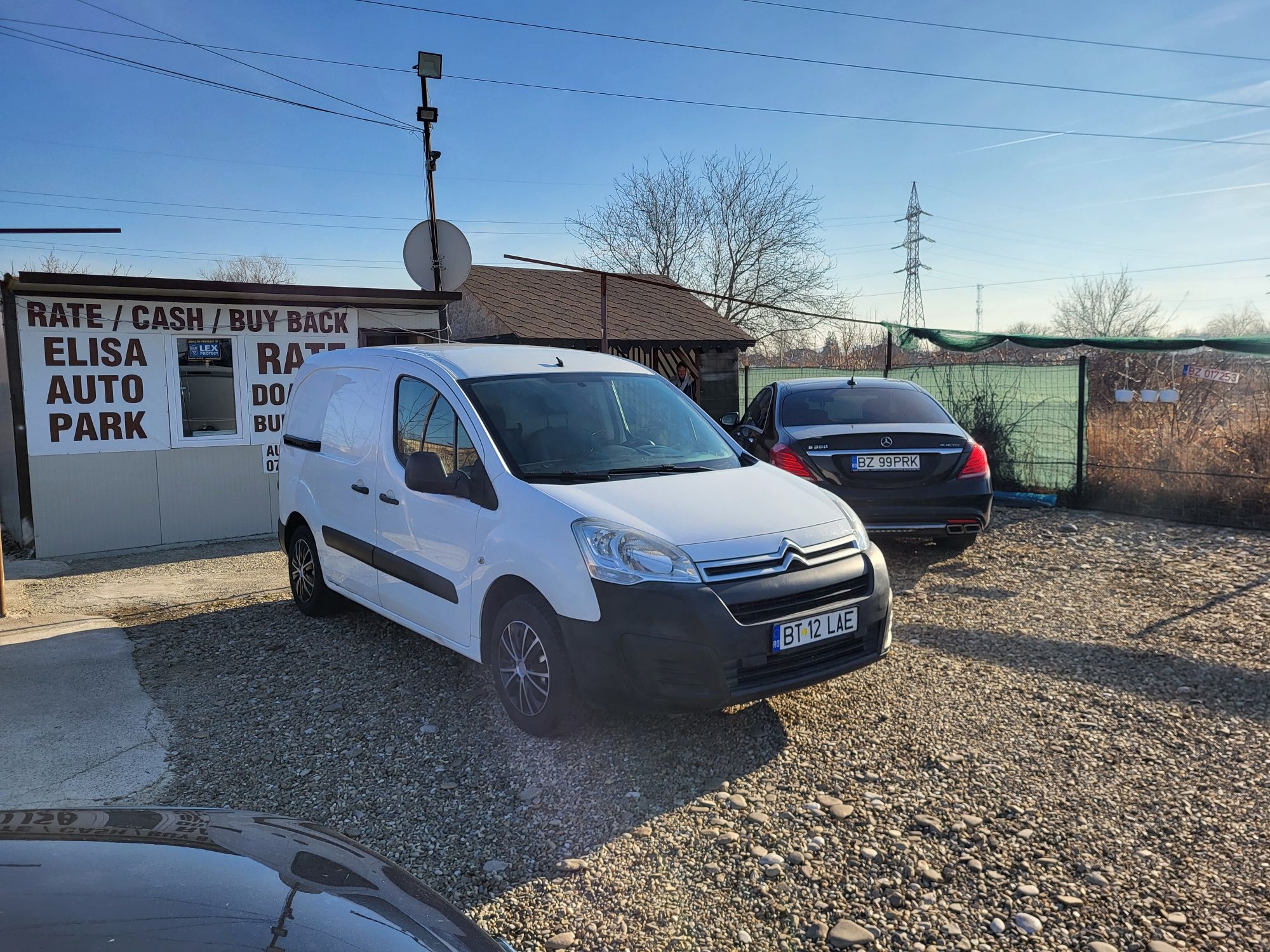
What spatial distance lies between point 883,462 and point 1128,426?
466cm

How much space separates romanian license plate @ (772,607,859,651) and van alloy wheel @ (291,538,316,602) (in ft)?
12.2

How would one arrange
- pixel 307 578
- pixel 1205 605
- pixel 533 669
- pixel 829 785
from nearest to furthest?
pixel 829 785 < pixel 533 669 < pixel 1205 605 < pixel 307 578

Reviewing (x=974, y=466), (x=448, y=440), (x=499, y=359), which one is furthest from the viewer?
(x=974, y=466)

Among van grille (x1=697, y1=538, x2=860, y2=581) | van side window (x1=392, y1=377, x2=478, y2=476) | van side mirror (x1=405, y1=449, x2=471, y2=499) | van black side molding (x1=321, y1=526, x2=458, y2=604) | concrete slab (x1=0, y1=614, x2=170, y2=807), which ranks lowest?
concrete slab (x1=0, y1=614, x2=170, y2=807)

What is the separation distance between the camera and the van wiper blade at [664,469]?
14.1 ft

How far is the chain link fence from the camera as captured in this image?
348 inches

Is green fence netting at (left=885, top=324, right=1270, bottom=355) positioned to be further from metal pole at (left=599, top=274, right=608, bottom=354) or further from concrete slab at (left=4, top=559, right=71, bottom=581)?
concrete slab at (left=4, top=559, right=71, bottom=581)

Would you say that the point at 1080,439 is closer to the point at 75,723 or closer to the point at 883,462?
the point at 883,462

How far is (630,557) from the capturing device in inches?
141

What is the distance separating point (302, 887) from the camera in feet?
5.89

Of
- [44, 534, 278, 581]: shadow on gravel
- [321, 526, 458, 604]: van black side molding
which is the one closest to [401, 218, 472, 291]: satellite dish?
[44, 534, 278, 581]: shadow on gravel

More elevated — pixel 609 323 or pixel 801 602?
pixel 609 323

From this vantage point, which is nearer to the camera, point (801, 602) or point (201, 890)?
point (201, 890)

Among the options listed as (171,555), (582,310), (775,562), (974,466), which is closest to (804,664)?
(775,562)
